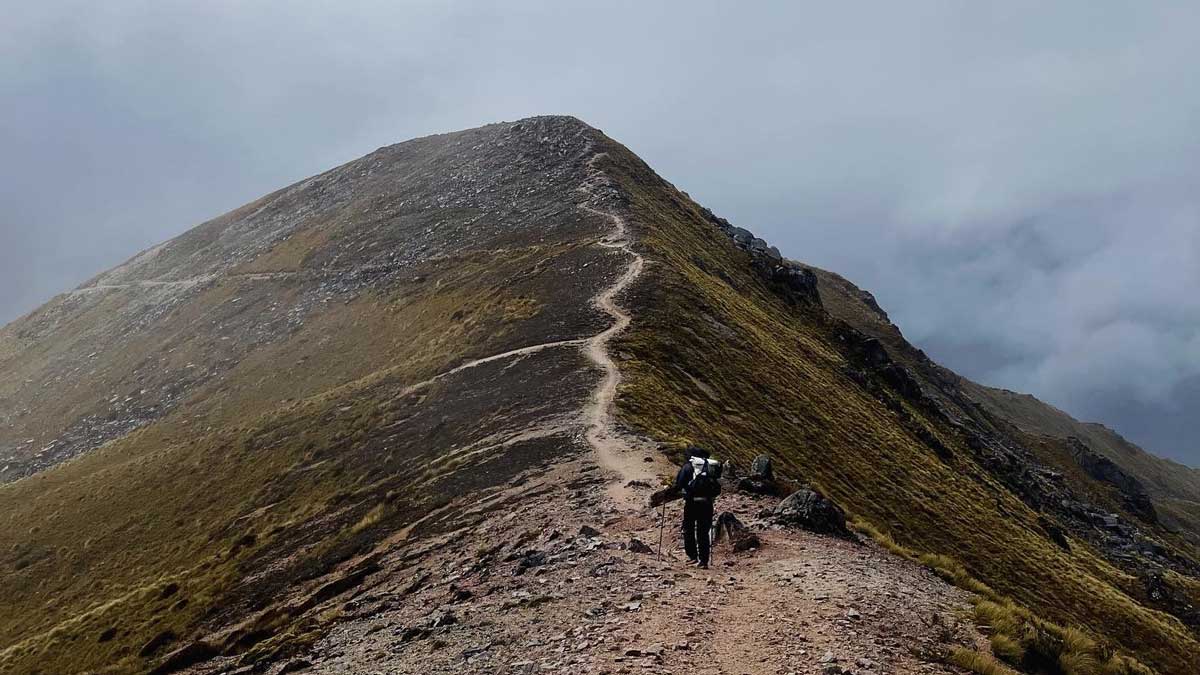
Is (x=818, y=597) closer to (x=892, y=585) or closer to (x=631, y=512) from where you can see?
(x=892, y=585)

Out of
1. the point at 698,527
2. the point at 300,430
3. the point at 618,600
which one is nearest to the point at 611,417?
the point at 698,527

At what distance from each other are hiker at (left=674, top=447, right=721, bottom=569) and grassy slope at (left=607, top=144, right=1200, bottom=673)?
11.2 meters

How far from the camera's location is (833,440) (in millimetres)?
42969

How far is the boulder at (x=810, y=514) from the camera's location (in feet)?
65.9

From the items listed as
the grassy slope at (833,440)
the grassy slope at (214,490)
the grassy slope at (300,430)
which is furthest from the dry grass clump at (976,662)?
the grassy slope at (214,490)

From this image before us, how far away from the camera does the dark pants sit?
1691cm

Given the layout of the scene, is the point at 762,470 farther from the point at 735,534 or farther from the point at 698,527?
the point at 698,527

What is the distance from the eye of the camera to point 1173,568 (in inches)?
2694

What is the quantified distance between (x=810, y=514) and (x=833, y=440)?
23974mm

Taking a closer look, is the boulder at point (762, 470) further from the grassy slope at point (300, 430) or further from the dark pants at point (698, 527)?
the dark pants at point (698, 527)

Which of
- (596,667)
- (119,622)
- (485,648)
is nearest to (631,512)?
(485,648)

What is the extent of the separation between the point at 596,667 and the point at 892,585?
738 cm

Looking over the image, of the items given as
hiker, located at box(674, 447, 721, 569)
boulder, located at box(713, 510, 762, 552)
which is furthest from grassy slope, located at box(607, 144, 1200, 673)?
hiker, located at box(674, 447, 721, 569)

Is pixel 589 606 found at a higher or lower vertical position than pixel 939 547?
higher
